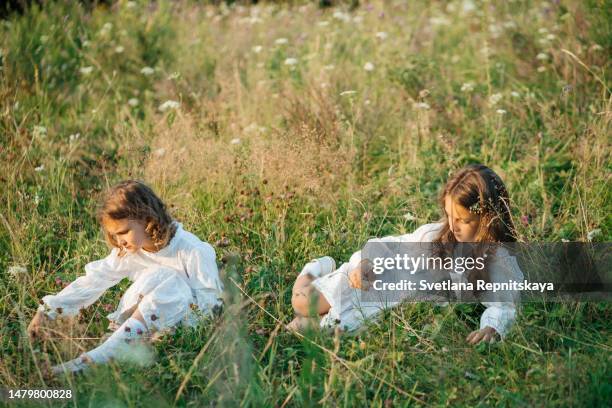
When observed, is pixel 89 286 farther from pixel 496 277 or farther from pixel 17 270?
pixel 496 277

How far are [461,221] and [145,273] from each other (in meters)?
1.34

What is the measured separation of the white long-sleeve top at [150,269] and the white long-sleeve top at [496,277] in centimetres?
60

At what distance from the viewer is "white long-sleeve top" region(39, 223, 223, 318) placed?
2.92 meters

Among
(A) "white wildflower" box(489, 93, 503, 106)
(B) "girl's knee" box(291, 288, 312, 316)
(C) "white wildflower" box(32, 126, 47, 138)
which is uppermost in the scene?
(C) "white wildflower" box(32, 126, 47, 138)

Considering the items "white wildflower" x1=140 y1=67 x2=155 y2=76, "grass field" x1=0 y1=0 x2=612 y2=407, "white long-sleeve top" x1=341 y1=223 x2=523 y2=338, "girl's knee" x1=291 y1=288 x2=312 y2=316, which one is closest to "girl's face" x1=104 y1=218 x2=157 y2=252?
"grass field" x1=0 y1=0 x2=612 y2=407

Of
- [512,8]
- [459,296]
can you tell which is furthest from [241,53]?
[459,296]

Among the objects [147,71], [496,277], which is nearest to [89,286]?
[496,277]

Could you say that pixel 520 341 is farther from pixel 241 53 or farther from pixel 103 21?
pixel 103 21

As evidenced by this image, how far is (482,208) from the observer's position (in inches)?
112

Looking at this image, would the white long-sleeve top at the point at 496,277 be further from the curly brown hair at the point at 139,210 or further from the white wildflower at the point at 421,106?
the white wildflower at the point at 421,106

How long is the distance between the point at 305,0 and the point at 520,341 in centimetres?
556

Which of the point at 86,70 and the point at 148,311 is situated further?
the point at 86,70

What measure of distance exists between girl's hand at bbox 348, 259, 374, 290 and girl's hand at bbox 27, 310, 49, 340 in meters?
1.24

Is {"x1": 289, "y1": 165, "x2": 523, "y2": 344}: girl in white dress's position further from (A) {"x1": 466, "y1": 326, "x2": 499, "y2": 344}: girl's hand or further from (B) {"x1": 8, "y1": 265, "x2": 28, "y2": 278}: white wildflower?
(B) {"x1": 8, "y1": 265, "x2": 28, "y2": 278}: white wildflower
